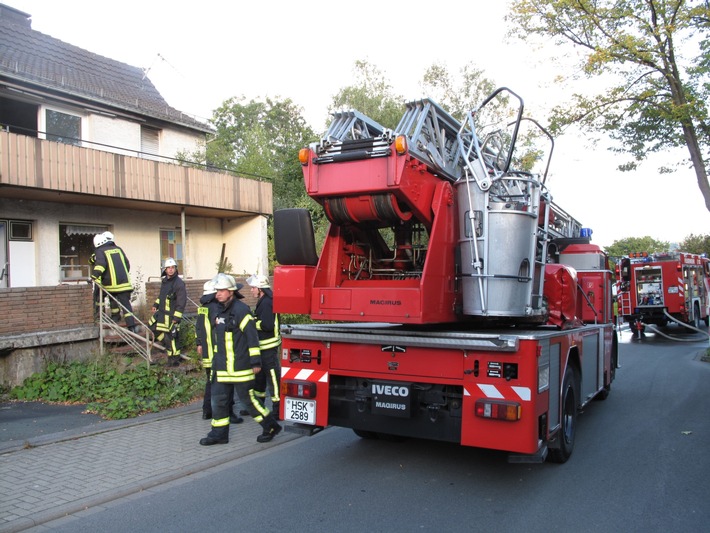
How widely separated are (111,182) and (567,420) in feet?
32.8

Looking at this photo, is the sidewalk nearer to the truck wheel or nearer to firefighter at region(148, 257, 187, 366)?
firefighter at region(148, 257, 187, 366)

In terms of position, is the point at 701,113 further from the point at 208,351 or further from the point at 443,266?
the point at 208,351

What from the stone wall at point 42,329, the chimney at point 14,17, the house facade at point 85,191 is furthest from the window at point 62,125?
the stone wall at point 42,329

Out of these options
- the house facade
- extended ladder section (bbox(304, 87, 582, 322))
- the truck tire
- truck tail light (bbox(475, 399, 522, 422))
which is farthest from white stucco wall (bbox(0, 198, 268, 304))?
truck tail light (bbox(475, 399, 522, 422))

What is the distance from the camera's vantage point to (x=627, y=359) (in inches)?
558

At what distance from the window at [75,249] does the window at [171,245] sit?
179 centimetres

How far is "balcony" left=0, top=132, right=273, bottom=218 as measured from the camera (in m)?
10.5

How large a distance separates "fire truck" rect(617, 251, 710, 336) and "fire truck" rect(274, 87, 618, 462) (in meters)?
14.3

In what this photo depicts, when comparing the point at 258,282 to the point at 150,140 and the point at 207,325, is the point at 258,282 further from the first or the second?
the point at 150,140

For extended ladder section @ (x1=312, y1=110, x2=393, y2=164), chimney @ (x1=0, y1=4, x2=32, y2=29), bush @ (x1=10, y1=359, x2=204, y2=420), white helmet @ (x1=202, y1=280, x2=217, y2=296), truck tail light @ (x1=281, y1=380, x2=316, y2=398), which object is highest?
chimney @ (x1=0, y1=4, x2=32, y2=29)

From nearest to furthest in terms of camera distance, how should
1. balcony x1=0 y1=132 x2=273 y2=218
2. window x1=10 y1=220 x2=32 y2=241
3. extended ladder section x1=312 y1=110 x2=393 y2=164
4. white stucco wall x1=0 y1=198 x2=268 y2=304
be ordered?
extended ladder section x1=312 y1=110 x2=393 y2=164
balcony x1=0 y1=132 x2=273 y2=218
window x1=10 y1=220 x2=32 y2=241
white stucco wall x1=0 y1=198 x2=268 y2=304

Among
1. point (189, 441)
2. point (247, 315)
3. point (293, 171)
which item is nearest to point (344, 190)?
point (247, 315)

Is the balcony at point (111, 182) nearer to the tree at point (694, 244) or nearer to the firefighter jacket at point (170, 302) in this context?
the firefighter jacket at point (170, 302)

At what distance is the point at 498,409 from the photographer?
15.6ft
